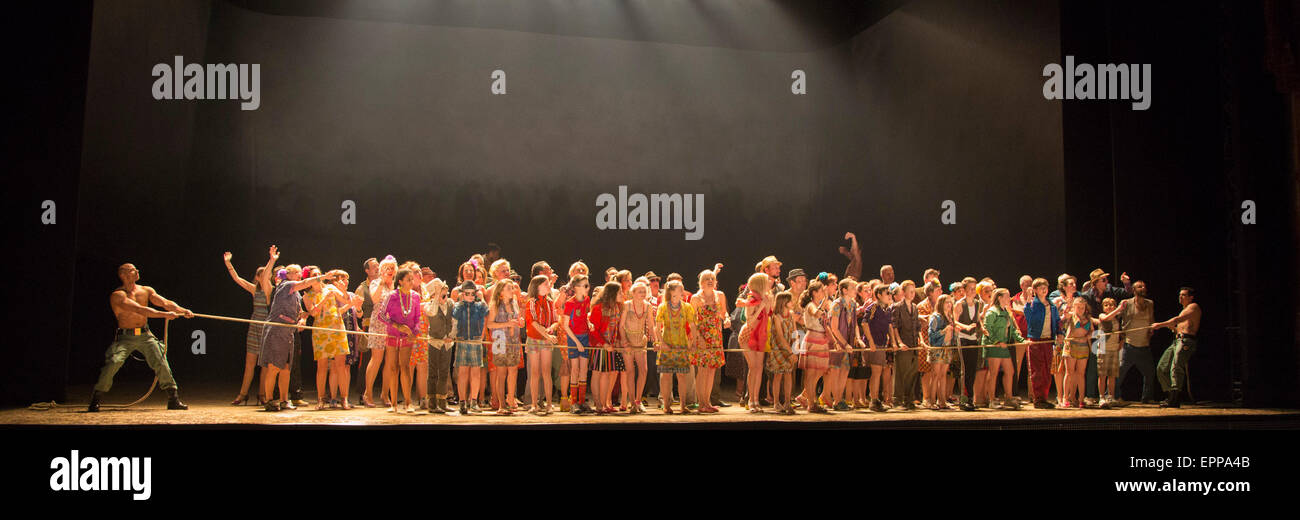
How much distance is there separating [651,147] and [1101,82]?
21.7 ft

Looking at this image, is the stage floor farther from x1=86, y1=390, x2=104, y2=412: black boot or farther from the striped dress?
the striped dress

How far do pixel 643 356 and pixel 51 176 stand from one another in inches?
250

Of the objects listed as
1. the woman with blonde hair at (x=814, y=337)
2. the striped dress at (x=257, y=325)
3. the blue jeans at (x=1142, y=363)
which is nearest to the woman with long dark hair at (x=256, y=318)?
the striped dress at (x=257, y=325)

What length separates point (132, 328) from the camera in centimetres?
781

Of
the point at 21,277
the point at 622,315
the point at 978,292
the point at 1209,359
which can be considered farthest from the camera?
the point at 1209,359

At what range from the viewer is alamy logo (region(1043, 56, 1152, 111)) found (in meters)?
A: 10.7

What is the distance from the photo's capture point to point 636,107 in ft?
47.4

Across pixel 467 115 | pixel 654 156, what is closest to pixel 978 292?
pixel 654 156

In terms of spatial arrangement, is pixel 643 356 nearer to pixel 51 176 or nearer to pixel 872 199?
pixel 51 176

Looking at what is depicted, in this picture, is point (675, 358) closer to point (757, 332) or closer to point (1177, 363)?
point (757, 332)

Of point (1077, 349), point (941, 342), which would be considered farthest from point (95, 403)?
point (1077, 349)
